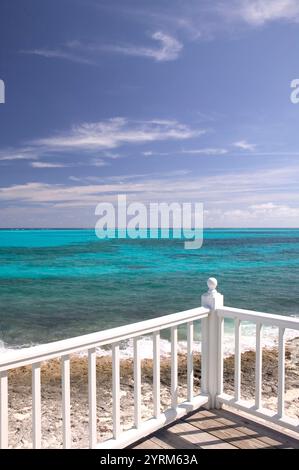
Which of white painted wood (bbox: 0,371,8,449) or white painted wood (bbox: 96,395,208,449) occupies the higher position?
white painted wood (bbox: 0,371,8,449)

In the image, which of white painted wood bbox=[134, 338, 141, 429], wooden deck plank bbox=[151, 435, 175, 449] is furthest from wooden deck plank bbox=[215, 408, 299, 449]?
white painted wood bbox=[134, 338, 141, 429]

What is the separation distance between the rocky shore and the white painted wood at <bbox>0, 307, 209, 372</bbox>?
1991 mm

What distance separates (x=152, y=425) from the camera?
2193 mm

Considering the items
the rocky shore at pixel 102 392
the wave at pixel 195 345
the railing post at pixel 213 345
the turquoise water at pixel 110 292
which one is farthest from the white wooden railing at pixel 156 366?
the turquoise water at pixel 110 292

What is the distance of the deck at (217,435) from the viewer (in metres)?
2.13

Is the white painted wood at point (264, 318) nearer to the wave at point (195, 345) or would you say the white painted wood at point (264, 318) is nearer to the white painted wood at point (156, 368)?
the white painted wood at point (156, 368)

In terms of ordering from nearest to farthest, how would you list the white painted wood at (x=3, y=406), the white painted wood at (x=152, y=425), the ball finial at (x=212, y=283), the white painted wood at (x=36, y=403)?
the white painted wood at (x=3, y=406) < the white painted wood at (x=36, y=403) < the white painted wood at (x=152, y=425) < the ball finial at (x=212, y=283)

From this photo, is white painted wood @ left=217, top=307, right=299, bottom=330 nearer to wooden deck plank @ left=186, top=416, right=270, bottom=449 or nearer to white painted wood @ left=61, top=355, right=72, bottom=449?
wooden deck plank @ left=186, top=416, right=270, bottom=449

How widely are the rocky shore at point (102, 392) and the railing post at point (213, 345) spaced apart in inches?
61.1

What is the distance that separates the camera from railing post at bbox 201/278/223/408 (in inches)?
98.5

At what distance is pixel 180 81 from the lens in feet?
43.7

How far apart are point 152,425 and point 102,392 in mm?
3009

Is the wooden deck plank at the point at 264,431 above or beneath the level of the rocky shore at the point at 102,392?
above
